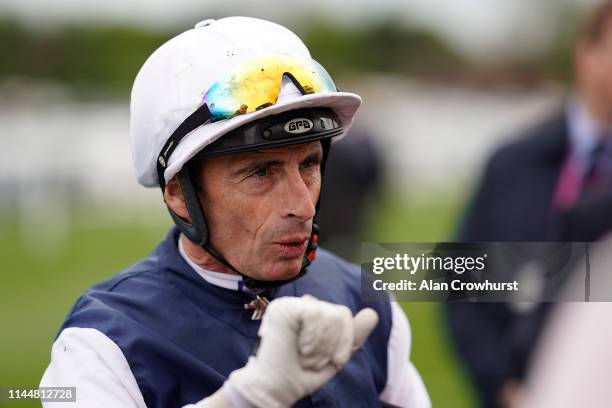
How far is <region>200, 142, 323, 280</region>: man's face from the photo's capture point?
255 centimetres

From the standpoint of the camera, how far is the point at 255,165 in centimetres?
254

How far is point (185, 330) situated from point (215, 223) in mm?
291

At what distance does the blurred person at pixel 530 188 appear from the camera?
4.70 meters

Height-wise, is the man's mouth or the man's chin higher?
the man's mouth

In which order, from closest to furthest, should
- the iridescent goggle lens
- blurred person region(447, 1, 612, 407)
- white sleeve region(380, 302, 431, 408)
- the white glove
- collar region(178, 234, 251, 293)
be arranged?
the white glove, the iridescent goggle lens, collar region(178, 234, 251, 293), white sleeve region(380, 302, 431, 408), blurred person region(447, 1, 612, 407)

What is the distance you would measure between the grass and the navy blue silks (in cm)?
106

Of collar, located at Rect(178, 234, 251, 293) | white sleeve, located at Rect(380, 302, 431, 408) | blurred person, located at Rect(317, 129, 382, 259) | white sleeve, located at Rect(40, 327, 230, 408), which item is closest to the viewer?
white sleeve, located at Rect(40, 327, 230, 408)

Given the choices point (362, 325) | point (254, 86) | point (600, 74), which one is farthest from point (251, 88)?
point (600, 74)

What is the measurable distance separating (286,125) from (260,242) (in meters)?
0.32

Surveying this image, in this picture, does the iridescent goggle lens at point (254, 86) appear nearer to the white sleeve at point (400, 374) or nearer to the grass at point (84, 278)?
the white sleeve at point (400, 374)

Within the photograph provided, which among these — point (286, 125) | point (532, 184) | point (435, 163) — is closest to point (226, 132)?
point (286, 125)

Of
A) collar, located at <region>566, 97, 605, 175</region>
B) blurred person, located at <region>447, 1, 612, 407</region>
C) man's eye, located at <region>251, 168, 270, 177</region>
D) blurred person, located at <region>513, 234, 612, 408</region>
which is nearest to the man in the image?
man's eye, located at <region>251, 168, 270, 177</region>

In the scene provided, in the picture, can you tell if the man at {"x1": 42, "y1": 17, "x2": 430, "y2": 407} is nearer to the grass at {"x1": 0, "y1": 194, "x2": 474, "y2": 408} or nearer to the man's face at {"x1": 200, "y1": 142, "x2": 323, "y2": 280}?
the man's face at {"x1": 200, "y1": 142, "x2": 323, "y2": 280}

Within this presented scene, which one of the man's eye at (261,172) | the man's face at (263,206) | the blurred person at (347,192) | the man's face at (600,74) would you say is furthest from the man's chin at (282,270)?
the blurred person at (347,192)
